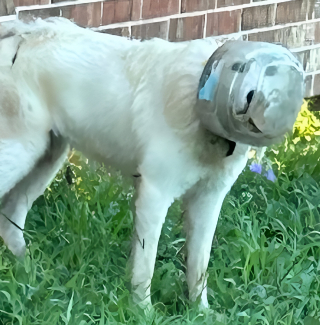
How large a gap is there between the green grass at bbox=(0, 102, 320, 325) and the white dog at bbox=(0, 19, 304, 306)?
0.14 m

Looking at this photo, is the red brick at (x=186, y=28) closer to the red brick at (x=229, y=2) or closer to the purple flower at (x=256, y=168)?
the red brick at (x=229, y=2)

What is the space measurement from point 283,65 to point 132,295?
1.08 metres

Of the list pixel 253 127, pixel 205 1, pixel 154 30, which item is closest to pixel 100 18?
pixel 154 30

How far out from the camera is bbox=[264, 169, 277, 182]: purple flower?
347 cm

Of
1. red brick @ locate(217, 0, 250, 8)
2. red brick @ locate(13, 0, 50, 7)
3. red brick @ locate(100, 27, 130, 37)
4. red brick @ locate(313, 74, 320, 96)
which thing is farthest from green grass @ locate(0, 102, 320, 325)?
red brick @ locate(313, 74, 320, 96)

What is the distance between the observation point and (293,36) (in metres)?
4.68

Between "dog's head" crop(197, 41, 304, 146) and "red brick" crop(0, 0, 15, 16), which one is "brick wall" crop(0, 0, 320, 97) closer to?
"red brick" crop(0, 0, 15, 16)

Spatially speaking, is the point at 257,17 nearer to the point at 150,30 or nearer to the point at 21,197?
the point at 150,30

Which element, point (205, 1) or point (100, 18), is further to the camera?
point (205, 1)

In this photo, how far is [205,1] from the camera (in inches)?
152

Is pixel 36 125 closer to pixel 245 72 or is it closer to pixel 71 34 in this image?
pixel 71 34

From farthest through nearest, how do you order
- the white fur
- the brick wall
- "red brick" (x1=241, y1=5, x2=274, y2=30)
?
"red brick" (x1=241, y1=5, x2=274, y2=30)
the brick wall
the white fur

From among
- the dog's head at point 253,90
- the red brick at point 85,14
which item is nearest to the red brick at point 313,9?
the red brick at point 85,14

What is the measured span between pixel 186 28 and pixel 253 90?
92.9 inches
